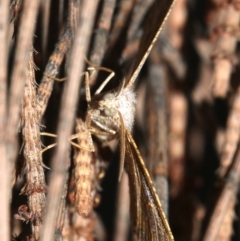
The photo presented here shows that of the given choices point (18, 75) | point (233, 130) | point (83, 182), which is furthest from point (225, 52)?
point (18, 75)

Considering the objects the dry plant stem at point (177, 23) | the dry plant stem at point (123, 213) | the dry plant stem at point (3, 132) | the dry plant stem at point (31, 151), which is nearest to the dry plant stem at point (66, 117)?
the dry plant stem at point (3, 132)

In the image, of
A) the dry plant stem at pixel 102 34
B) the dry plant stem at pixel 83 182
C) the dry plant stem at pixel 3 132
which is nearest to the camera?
the dry plant stem at pixel 3 132

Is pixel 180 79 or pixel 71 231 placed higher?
pixel 180 79

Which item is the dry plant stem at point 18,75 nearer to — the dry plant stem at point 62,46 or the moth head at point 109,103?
the dry plant stem at point 62,46

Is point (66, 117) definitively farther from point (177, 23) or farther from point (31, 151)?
point (177, 23)

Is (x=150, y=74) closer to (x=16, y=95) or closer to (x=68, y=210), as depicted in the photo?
(x=68, y=210)

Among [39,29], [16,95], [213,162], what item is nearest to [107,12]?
[39,29]
